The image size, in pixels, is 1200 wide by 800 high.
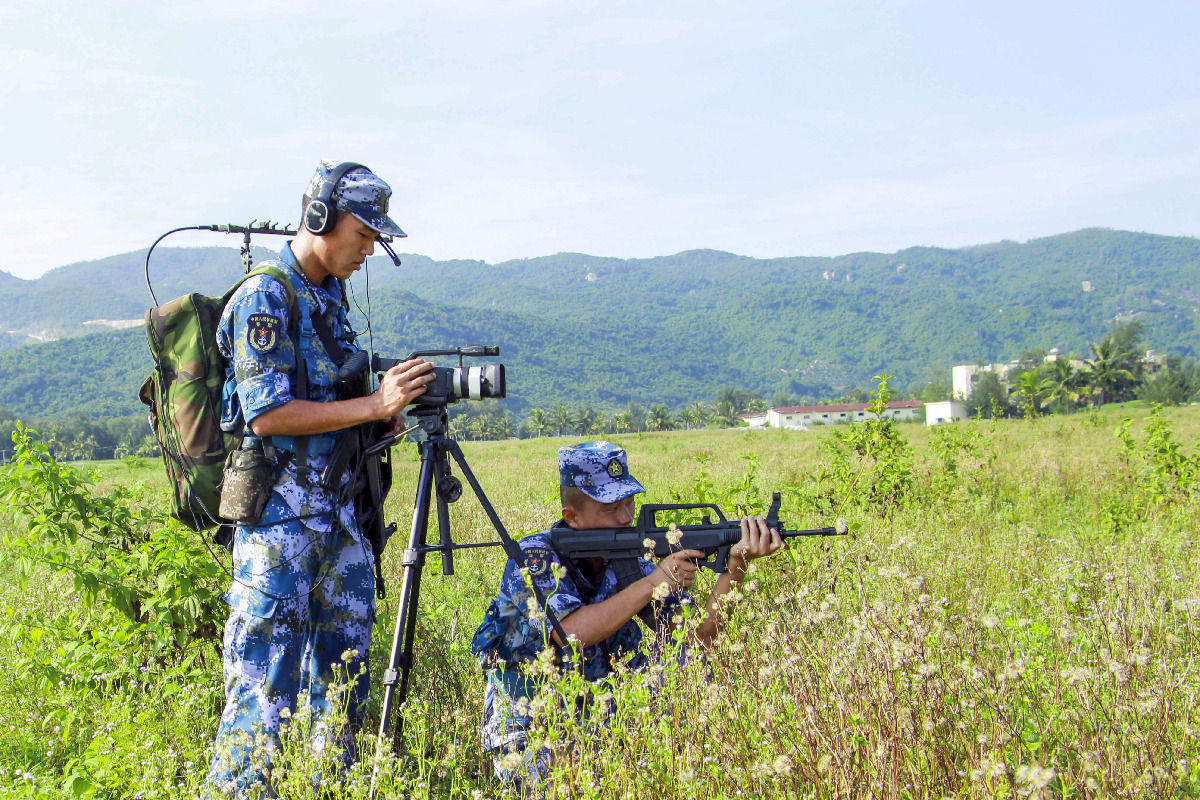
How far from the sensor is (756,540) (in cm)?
308

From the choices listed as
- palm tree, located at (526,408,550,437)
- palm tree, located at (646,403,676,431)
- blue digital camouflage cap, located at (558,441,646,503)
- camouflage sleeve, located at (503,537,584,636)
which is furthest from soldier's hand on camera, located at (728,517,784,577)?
palm tree, located at (526,408,550,437)

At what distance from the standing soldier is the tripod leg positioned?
13 centimetres

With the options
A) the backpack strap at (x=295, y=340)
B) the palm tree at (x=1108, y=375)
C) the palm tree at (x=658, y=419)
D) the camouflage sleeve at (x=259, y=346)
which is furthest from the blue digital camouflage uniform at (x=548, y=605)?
the palm tree at (x=658, y=419)

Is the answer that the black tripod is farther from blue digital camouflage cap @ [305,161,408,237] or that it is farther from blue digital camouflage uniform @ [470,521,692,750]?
blue digital camouflage cap @ [305,161,408,237]

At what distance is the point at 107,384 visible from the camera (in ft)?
591

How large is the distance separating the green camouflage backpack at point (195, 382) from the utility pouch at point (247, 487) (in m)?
0.16

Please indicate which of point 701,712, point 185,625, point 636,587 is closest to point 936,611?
point 701,712

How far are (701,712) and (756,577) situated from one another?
2297 mm

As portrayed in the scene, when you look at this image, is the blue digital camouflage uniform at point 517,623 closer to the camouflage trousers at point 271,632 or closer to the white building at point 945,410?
the camouflage trousers at point 271,632

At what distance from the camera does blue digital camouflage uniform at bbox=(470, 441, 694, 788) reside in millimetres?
2922

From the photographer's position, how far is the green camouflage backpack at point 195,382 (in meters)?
2.85

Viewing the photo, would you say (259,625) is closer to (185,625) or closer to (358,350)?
(358,350)

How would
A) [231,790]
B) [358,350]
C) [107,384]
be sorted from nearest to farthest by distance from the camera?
[231,790] < [358,350] < [107,384]

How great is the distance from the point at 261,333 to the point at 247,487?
0.52m
